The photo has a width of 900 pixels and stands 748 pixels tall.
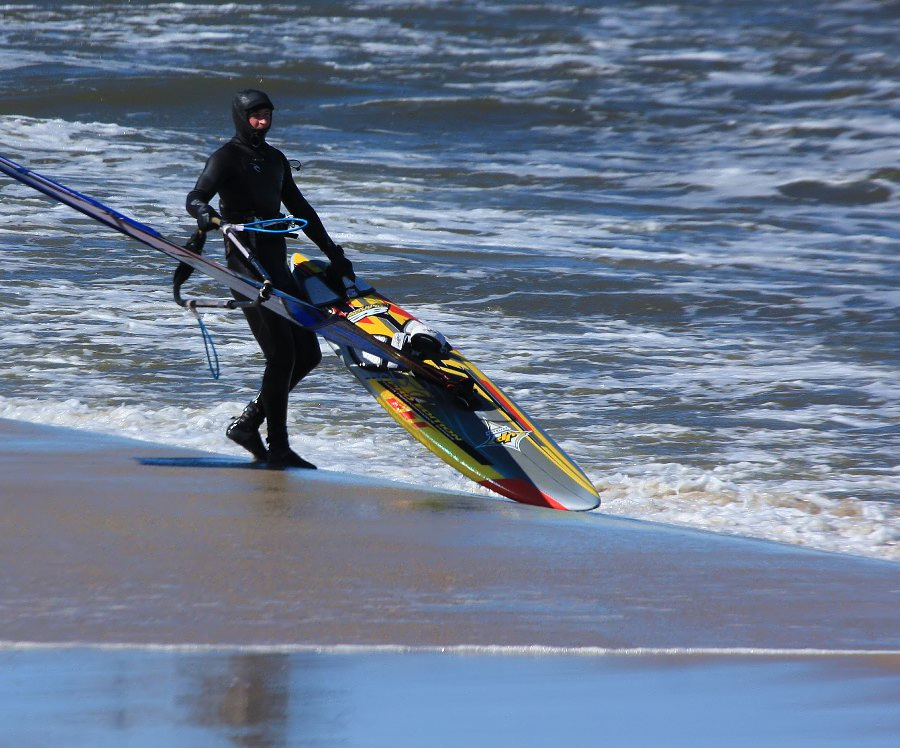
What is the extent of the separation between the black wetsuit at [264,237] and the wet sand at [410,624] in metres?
0.85

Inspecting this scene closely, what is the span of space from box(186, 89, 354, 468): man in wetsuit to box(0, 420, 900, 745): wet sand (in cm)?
84

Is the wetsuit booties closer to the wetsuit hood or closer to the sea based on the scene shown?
the sea

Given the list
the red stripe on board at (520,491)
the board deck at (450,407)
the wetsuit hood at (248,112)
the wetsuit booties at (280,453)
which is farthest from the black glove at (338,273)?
the red stripe on board at (520,491)

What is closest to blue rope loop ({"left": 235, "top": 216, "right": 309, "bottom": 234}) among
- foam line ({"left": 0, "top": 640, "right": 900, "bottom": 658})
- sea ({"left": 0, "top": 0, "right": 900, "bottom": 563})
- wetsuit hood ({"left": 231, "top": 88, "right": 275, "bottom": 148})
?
wetsuit hood ({"left": 231, "top": 88, "right": 275, "bottom": 148})

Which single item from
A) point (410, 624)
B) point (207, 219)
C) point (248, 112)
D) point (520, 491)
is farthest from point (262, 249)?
point (410, 624)

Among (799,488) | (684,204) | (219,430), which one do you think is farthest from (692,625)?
(684,204)

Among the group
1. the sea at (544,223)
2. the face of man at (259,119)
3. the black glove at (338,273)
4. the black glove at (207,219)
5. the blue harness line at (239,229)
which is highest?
the face of man at (259,119)

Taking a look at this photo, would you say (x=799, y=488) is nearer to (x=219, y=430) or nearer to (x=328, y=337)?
(x=328, y=337)

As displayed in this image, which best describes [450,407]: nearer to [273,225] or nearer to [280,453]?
[280,453]

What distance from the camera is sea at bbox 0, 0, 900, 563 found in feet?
23.1

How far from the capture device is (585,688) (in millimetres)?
3045

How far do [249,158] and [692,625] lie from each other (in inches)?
123

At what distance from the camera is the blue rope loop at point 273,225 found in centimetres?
574

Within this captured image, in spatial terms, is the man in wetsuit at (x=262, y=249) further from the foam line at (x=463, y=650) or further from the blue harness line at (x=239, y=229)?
the foam line at (x=463, y=650)
